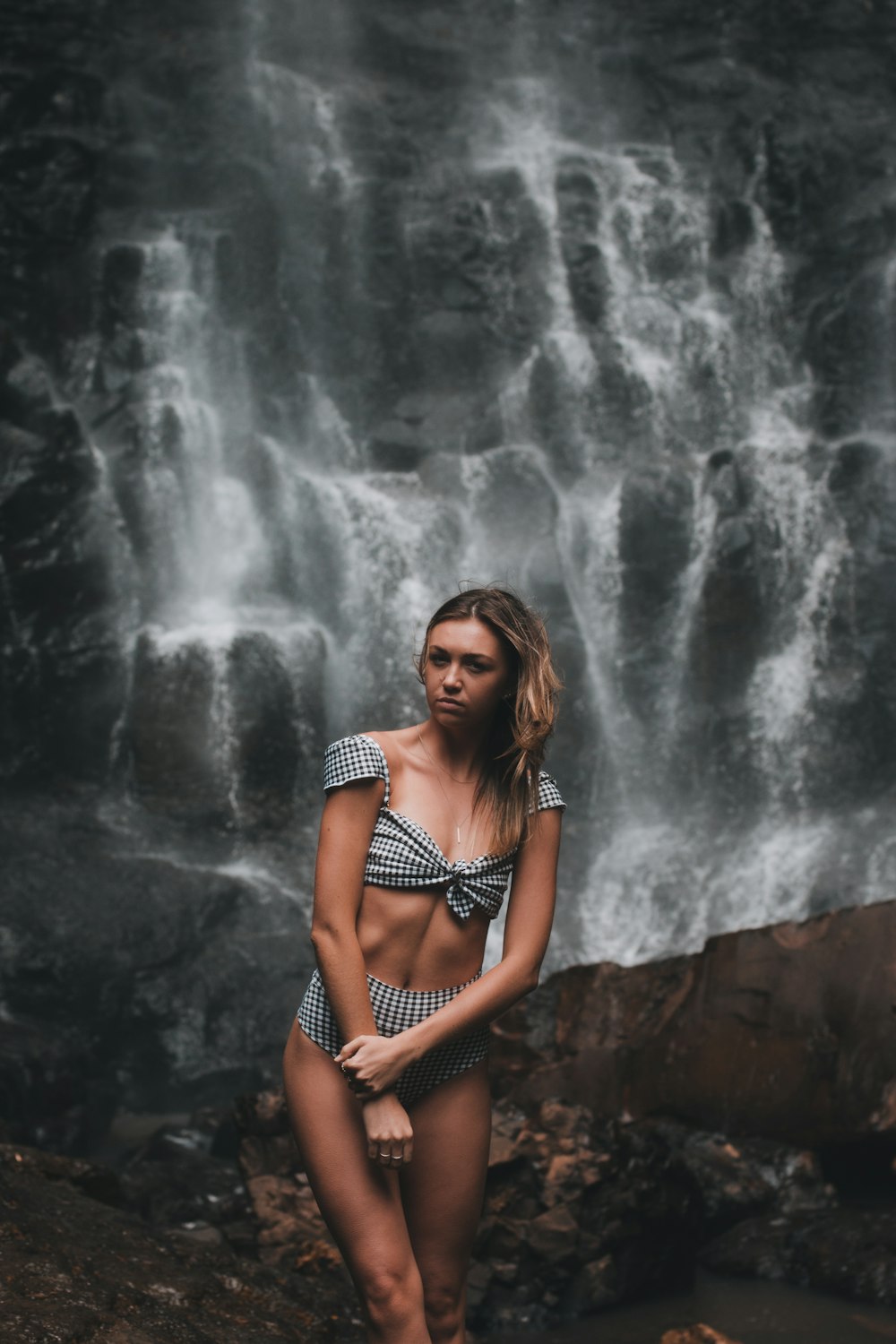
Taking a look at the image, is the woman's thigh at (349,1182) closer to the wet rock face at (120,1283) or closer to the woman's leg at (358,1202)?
the woman's leg at (358,1202)

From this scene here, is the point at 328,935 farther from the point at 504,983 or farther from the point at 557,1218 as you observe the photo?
the point at 557,1218

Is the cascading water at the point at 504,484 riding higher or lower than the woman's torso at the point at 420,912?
higher

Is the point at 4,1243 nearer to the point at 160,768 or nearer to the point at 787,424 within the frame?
the point at 160,768

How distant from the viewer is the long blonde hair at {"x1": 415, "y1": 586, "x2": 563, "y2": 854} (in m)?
2.88

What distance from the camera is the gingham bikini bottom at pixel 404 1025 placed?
9.04 feet

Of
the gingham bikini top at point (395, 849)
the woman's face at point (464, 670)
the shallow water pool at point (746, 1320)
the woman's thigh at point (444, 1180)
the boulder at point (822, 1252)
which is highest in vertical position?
the woman's face at point (464, 670)

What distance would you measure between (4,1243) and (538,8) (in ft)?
59.4

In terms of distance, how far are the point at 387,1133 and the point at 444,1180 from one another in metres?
0.30

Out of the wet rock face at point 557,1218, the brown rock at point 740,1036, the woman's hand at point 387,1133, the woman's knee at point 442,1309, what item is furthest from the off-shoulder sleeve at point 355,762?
the brown rock at point 740,1036

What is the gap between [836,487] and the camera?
1436cm

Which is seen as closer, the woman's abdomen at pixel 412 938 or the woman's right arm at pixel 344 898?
the woman's right arm at pixel 344 898

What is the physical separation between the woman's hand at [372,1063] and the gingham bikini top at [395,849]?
343 millimetres

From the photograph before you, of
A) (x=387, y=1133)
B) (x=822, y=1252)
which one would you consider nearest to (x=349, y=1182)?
(x=387, y=1133)

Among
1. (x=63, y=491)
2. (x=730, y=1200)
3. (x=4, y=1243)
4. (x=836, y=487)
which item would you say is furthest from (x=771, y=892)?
(x=4, y=1243)
